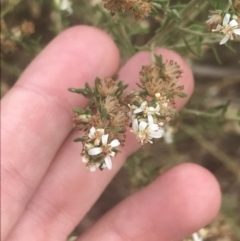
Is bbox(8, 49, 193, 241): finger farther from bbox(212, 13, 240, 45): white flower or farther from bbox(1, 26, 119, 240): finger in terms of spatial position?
bbox(212, 13, 240, 45): white flower

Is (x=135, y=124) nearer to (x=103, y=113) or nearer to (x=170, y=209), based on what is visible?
(x=103, y=113)

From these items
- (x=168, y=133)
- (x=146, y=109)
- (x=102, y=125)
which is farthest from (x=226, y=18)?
(x=168, y=133)

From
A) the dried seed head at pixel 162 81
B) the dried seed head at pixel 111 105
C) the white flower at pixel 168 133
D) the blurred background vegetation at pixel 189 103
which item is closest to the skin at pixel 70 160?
the blurred background vegetation at pixel 189 103

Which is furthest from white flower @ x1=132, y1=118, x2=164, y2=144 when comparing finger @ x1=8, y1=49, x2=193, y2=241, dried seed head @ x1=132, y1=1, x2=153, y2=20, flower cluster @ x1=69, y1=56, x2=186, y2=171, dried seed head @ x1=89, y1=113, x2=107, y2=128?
finger @ x1=8, y1=49, x2=193, y2=241

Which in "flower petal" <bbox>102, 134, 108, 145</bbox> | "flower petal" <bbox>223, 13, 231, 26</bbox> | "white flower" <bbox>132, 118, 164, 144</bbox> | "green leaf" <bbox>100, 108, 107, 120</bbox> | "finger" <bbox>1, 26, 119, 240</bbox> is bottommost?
"finger" <bbox>1, 26, 119, 240</bbox>

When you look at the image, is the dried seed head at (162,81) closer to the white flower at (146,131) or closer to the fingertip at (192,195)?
the white flower at (146,131)

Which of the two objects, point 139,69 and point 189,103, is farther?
point 189,103
